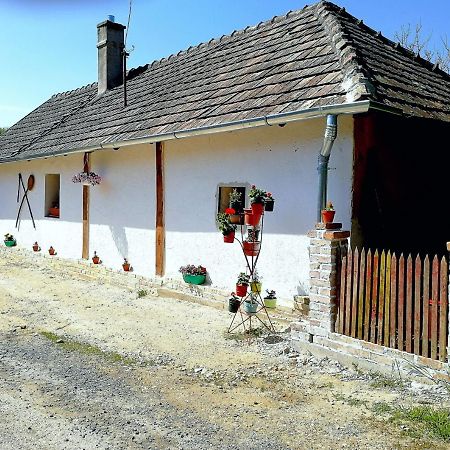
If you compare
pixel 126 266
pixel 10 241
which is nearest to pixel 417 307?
pixel 126 266

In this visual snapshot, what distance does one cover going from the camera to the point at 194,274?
7914mm

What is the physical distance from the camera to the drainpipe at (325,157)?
553 cm

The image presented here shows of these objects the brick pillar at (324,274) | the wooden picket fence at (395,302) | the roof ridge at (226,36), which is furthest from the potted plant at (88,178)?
the wooden picket fence at (395,302)

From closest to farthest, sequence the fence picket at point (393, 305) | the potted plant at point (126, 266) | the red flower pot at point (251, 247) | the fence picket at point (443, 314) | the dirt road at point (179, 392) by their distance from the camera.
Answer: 1. the dirt road at point (179, 392)
2. the fence picket at point (443, 314)
3. the fence picket at point (393, 305)
4. the red flower pot at point (251, 247)
5. the potted plant at point (126, 266)

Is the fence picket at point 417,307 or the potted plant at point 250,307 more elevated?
the fence picket at point 417,307

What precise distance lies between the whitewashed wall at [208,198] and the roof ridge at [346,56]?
507 mm

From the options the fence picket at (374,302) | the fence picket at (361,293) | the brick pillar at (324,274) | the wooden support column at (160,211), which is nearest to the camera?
the fence picket at (374,302)

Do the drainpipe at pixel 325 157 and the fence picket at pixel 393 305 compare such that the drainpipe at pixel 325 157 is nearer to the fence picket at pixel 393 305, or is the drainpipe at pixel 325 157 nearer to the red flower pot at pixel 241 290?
the fence picket at pixel 393 305

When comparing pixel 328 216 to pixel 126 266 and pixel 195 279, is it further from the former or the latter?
pixel 126 266

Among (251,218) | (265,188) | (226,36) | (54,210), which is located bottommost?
(251,218)

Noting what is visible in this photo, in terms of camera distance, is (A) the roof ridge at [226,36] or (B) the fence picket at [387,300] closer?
(B) the fence picket at [387,300]

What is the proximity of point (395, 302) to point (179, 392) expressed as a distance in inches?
83.9

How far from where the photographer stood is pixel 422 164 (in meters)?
6.92

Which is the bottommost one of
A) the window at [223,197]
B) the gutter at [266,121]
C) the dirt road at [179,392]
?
the dirt road at [179,392]
